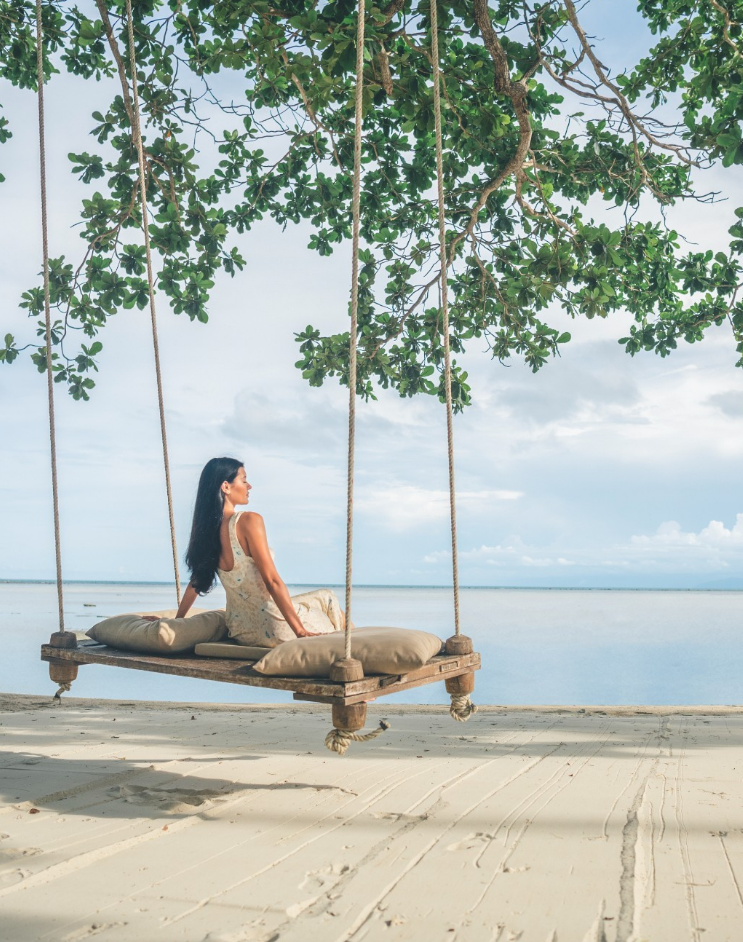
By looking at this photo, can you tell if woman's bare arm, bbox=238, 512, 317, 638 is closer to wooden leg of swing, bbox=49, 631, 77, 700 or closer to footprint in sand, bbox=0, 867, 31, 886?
wooden leg of swing, bbox=49, 631, 77, 700

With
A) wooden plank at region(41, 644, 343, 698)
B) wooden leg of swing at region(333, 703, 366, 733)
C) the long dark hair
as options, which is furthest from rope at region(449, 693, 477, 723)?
the long dark hair

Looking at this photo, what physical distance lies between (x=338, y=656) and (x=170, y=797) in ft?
3.82

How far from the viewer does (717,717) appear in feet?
21.5

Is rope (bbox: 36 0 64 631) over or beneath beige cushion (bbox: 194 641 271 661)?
over

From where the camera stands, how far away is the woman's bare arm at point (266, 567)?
12.3ft

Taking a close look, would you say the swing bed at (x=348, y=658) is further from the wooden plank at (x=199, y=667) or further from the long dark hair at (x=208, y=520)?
the long dark hair at (x=208, y=520)

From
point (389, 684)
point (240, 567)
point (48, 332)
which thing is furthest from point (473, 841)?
point (48, 332)

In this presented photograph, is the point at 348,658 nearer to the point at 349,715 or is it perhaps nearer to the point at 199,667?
the point at 349,715

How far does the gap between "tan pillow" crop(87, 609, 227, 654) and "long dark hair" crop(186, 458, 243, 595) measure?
22 cm

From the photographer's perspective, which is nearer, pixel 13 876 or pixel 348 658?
pixel 13 876

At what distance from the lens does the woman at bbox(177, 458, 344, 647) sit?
3.81m

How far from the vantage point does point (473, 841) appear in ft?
10.3

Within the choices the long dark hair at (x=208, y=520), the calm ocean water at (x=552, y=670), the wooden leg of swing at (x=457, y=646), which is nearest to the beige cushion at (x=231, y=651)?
the long dark hair at (x=208, y=520)

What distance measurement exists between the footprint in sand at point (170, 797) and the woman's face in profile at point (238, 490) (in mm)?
1250
